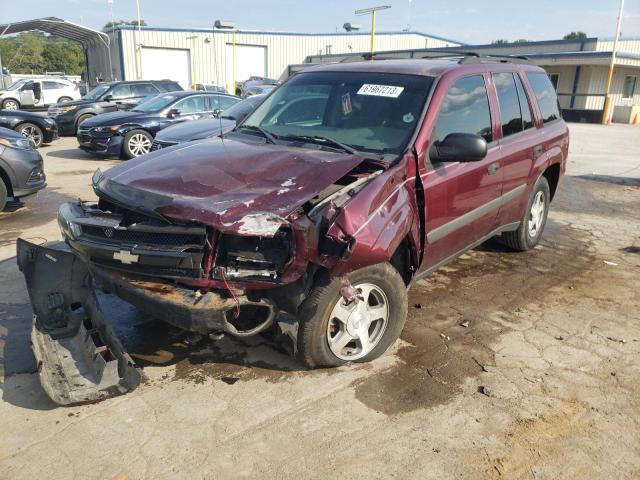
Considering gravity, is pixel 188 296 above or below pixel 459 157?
below

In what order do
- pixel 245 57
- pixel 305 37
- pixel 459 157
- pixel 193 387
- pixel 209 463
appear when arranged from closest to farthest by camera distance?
pixel 209 463
pixel 193 387
pixel 459 157
pixel 245 57
pixel 305 37

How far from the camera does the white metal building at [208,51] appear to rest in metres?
38.8

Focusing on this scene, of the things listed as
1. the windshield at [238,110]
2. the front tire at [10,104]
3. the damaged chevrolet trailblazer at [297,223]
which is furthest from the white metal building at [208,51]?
the damaged chevrolet trailblazer at [297,223]

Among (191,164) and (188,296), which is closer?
(188,296)

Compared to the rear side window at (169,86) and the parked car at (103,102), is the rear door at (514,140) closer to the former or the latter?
the parked car at (103,102)

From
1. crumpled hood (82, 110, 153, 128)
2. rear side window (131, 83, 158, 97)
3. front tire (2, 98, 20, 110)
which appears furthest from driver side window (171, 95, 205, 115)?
front tire (2, 98, 20, 110)

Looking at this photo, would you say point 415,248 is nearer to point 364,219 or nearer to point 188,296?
point 364,219

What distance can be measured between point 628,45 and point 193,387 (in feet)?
122

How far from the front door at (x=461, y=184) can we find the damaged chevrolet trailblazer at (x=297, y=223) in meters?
0.02

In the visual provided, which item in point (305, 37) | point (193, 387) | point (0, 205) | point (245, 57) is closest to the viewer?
point (193, 387)

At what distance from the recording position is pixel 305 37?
46.7 meters

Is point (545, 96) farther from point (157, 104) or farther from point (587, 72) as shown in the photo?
point (587, 72)

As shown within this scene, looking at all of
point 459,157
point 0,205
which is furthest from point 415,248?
point 0,205

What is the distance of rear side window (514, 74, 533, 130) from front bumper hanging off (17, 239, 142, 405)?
413 cm
